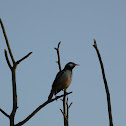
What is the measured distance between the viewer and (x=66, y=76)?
10734 mm

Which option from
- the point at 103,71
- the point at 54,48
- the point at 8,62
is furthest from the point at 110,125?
the point at 54,48

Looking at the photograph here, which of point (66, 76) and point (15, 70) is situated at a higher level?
point (66, 76)

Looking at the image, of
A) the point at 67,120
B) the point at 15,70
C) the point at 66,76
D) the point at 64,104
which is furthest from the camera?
the point at 66,76

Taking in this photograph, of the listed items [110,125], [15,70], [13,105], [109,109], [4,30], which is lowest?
[110,125]

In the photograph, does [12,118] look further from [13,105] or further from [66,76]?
[66,76]

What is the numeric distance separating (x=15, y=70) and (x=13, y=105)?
0.47 metres

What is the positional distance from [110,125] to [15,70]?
6.16 ft

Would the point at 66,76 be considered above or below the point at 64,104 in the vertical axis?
above

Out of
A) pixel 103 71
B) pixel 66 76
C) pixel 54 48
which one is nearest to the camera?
pixel 103 71

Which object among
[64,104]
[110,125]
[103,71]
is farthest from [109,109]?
[64,104]

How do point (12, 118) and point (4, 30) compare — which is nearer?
point (12, 118)

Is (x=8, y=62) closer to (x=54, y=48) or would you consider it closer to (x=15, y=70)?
(x=15, y=70)

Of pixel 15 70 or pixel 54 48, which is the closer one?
pixel 15 70

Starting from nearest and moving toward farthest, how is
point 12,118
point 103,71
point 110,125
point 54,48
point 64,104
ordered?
point 110,125
point 103,71
point 12,118
point 64,104
point 54,48
